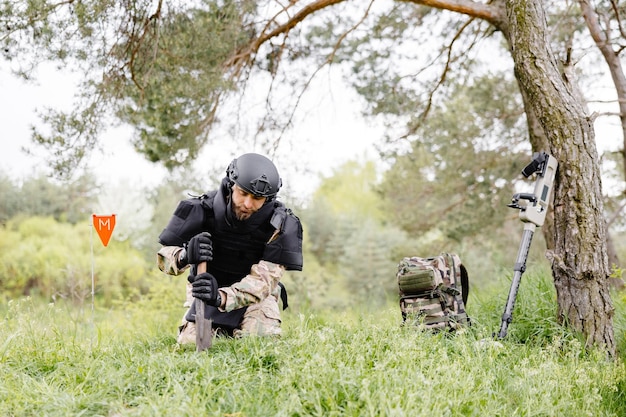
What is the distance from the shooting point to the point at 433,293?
15.4 ft

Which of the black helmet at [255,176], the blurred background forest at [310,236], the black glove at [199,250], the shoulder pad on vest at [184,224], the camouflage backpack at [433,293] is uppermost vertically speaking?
the blurred background forest at [310,236]

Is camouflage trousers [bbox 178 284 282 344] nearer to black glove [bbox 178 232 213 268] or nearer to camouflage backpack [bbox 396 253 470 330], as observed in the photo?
black glove [bbox 178 232 213 268]

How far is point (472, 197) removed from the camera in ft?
43.1

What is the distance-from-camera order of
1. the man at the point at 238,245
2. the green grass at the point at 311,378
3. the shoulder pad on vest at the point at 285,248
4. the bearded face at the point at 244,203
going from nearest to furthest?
the green grass at the point at 311,378
the man at the point at 238,245
the bearded face at the point at 244,203
the shoulder pad on vest at the point at 285,248

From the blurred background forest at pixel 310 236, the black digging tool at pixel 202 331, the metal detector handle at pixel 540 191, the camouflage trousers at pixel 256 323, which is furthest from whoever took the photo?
the blurred background forest at pixel 310 236

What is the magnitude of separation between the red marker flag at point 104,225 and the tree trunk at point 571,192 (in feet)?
11.5

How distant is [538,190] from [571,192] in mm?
279

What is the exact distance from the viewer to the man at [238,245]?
161 inches

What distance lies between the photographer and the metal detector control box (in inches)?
183

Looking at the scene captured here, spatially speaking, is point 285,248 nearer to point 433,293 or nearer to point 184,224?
point 184,224

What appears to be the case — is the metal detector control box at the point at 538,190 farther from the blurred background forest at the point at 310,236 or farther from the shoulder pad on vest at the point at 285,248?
the blurred background forest at the point at 310,236

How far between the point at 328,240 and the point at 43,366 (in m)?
29.7

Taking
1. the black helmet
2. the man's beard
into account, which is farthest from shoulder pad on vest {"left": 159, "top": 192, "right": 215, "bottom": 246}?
the black helmet

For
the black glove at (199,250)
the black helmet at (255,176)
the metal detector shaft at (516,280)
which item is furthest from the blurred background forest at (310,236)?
the black glove at (199,250)
